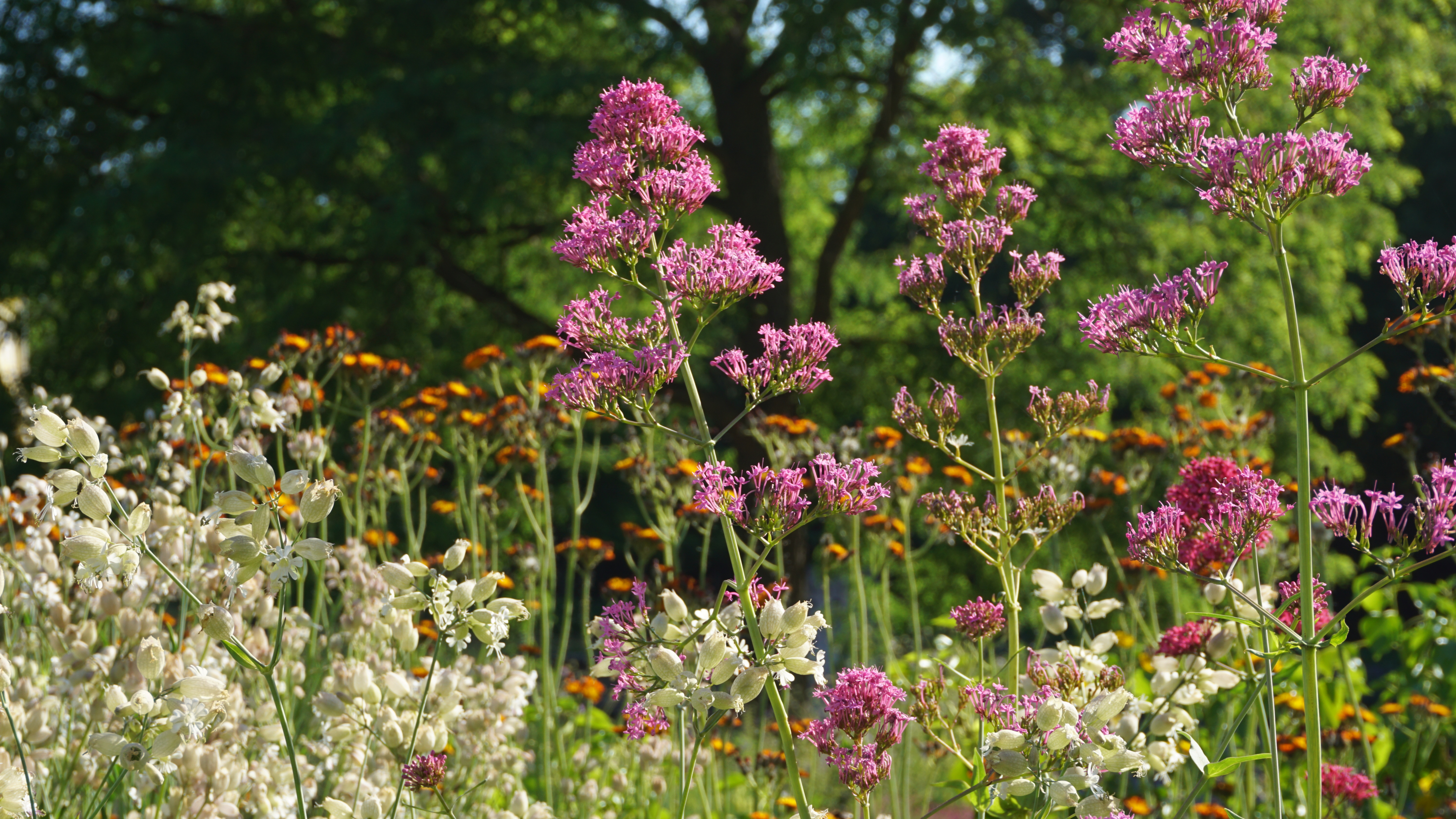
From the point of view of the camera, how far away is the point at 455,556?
1946mm

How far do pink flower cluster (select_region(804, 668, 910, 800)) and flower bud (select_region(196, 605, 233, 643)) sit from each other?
34.6 inches

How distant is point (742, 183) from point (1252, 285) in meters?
A: 4.84

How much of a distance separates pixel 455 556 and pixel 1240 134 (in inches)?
61.7

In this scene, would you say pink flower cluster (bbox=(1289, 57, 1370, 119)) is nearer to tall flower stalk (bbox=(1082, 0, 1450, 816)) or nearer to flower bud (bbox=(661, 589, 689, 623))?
tall flower stalk (bbox=(1082, 0, 1450, 816))

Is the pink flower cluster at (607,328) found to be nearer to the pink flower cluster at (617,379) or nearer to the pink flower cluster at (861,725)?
the pink flower cluster at (617,379)

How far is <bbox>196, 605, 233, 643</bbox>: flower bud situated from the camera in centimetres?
166

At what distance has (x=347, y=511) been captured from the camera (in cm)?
423

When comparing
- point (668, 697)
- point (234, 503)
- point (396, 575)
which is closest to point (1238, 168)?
point (668, 697)

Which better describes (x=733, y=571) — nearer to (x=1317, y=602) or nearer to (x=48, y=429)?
(x=1317, y=602)

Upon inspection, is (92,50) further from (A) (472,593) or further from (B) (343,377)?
(A) (472,593)

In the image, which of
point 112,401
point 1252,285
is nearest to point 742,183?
point 1252,285

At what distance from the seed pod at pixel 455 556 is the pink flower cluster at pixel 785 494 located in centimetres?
42

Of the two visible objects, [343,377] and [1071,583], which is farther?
[343,377]

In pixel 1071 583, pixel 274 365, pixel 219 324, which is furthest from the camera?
pixel 219 324
